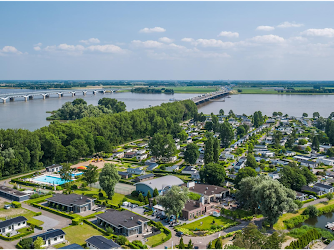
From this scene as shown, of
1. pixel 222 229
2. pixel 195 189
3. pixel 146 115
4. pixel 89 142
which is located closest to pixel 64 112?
pixel 146 115

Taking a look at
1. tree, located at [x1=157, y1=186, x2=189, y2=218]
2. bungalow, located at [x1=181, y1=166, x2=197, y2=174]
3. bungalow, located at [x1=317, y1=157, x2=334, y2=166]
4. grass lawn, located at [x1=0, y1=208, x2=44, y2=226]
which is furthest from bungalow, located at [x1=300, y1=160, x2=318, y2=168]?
grass lawn, located at [x1=0, y1=208, x2=44, y2=226]

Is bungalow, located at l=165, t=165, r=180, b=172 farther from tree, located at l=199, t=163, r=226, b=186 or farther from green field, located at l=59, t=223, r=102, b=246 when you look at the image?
green field, located at l=59, t=223, r=102, b=246

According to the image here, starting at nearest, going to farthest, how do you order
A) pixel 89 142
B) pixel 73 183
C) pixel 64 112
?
pixel 73 183, pixel 89 142, pixel 64 112

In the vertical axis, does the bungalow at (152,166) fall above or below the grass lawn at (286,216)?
above

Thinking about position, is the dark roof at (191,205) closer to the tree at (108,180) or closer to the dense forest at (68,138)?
the tree at (108,180)

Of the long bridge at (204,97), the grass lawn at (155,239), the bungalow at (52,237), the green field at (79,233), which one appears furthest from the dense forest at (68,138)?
the long bridge at (204,97)

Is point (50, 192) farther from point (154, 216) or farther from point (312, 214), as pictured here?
point (312, 214)
